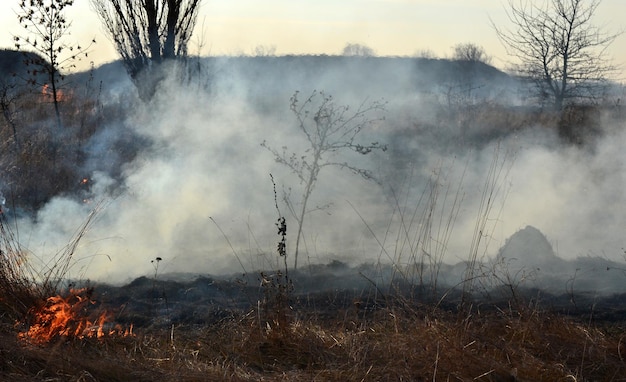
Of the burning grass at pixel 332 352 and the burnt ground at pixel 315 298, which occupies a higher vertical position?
the burning grass at pixel 332 352

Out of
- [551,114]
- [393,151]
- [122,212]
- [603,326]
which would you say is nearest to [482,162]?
[393,151]

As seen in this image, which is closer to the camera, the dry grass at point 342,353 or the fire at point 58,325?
the dry grass at point 342,353

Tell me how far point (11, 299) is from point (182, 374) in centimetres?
188

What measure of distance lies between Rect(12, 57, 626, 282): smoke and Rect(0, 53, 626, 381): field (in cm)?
4

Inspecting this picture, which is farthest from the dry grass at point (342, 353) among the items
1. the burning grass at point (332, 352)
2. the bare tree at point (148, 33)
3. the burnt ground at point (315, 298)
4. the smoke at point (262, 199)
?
the bare tree at point (148, 33)

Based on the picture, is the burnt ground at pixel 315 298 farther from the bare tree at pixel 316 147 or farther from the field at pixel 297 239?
the bare tree at pixel 316 147

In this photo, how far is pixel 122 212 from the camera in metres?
10.2

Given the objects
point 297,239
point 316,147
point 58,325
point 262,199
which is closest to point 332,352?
point 58,325

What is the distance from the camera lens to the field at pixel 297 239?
15.3ft

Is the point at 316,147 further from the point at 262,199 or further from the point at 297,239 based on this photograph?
the point at 297,239

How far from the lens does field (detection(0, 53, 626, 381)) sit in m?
4.67

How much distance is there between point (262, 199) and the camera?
1125cm

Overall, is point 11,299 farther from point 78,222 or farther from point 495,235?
point 495,235

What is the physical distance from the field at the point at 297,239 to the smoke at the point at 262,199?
0.04 meters
